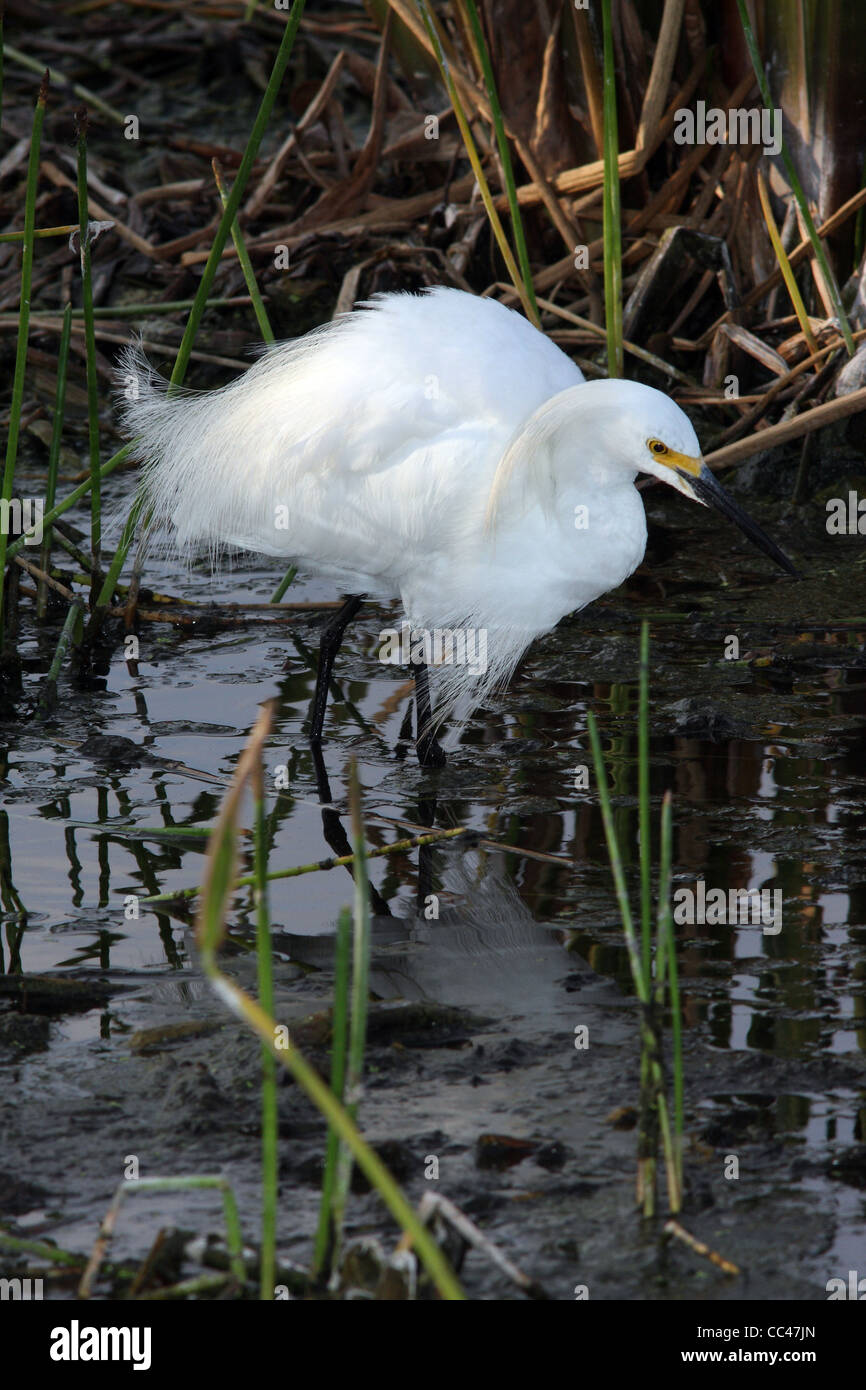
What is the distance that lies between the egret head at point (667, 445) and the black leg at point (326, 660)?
1.10 meters

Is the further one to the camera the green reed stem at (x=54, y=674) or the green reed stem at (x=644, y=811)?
the green reed stem at (x=54, y=674)

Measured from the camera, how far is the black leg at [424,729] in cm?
400

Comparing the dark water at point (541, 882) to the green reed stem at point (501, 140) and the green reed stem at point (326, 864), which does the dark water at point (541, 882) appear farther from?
the green reed stem at point (501, 140)

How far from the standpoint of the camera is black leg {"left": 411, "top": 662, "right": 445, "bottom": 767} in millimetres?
4000

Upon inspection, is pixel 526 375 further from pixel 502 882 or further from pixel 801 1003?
pixel 801 1003

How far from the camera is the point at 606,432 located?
350 cm

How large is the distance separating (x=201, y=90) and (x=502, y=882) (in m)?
6.78

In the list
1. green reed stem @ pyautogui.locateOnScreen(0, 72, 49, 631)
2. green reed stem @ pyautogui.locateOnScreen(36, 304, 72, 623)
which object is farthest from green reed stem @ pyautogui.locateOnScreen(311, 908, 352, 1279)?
green reed stem @ pyautogui.locateOnScreen(36, 304, 72, 623)

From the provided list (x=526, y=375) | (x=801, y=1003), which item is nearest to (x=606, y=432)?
(x=526, y=375)

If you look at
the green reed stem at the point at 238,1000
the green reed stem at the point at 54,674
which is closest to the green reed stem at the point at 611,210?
the green reed stem at the point at 54,674

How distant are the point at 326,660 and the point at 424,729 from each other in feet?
1.21

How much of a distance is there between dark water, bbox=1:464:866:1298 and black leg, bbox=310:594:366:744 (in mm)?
89

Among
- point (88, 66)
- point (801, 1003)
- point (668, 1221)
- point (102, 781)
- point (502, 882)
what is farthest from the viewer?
point (88, 66)

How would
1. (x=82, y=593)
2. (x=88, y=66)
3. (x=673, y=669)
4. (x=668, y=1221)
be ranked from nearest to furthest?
(x=668, y=1221)
(x=673, y=669)
(x=82, y=593)
(x=88, y=66)
